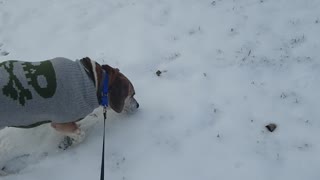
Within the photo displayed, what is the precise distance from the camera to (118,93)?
4086 millimetres

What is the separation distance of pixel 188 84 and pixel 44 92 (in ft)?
5.77

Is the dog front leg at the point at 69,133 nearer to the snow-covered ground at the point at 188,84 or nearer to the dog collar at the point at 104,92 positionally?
the snow-covered ground at the point at 188,84

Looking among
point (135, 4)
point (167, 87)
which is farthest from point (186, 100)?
point (135, 4)

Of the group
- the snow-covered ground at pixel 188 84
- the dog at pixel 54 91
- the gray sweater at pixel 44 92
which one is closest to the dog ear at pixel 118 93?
the dog at pixel 54 91

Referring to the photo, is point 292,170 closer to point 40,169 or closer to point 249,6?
point 40,169

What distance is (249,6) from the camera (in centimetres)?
580

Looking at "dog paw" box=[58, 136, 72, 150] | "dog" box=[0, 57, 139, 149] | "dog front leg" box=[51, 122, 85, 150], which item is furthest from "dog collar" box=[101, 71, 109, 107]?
"dog paw" box=[58, 136, 72, 150]

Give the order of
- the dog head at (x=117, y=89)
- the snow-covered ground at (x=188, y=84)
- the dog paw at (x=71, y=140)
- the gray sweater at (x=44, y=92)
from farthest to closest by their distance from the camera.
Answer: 1. the dog paw at (x=71, y=140)
2. the dog head at (x=117, y=89)
3. the snow-covered ground at (x=188, y=84)
4. the gray sweater at (x=44, y=92)

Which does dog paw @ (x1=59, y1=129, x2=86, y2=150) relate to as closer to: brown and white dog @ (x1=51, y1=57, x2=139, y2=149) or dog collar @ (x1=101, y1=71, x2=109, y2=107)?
brown and white dog @ (x1=51, y1=57, x2=139, y2=149)

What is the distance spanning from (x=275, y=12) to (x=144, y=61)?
1.95 metres

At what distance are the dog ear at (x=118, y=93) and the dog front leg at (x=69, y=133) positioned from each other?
445 mm

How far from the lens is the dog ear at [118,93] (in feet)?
13.4

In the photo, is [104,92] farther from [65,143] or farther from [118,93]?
[65,143]

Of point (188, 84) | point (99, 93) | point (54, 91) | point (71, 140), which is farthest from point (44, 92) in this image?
point (188, 84)
